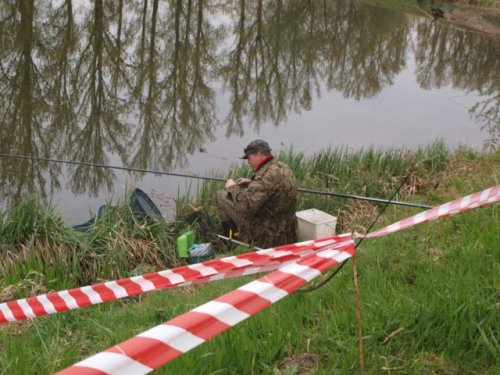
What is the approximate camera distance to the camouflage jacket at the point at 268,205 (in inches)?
210

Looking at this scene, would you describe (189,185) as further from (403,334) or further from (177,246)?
(403,334)

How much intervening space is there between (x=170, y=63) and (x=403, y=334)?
11629 millimetres

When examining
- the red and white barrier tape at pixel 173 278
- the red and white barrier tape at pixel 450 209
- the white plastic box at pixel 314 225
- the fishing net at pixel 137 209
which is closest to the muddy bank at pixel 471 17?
the white plastic box at pixel 314 225

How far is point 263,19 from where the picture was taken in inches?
754

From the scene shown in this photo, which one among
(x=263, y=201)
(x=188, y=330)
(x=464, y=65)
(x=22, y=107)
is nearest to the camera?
(x=188, y=330)

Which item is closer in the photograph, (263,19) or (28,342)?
(28,342)

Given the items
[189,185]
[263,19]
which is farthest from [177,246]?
[263,19]

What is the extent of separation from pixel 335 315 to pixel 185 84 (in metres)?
10.0

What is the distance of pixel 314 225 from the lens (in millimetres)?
5582

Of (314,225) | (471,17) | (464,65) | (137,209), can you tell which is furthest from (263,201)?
(471,17)

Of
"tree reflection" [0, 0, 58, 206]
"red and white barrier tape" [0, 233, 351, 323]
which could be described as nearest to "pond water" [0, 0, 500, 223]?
"tree reflection" [0, 0, 58, 206]

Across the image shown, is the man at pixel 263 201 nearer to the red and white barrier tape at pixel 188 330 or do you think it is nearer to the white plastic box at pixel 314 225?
the white plastic box at pixel 314 225

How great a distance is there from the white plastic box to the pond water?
1.85 metres

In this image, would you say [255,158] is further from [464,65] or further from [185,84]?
[464,65]
